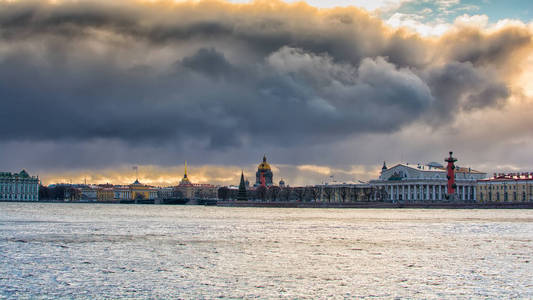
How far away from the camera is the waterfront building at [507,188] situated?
13800 centimetres

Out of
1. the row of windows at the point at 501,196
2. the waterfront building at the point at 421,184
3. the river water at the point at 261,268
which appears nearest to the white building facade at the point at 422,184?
the waterfront building at the point at 421,184

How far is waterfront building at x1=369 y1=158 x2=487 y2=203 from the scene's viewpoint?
15851 centimetres

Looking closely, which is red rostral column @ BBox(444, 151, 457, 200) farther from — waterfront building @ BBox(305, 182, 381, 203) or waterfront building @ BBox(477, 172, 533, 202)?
waterfront building @ BBox(305, 182, 381, 203)

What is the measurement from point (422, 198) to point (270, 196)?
50137 millimetres

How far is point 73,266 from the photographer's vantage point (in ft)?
73.8

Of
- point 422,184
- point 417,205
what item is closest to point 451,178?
point 422,184

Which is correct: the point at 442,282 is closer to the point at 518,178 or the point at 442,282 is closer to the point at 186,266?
the point at 186,266

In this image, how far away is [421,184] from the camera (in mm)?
158000

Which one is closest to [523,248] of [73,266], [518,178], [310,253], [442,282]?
[310,253]

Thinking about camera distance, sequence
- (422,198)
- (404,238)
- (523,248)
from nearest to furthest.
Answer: (523,248) → (404,238) → (422,198)

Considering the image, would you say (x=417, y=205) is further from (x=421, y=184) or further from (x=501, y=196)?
(x=421, y=184)

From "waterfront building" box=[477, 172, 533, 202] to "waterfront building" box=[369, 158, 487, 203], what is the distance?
3956 mm

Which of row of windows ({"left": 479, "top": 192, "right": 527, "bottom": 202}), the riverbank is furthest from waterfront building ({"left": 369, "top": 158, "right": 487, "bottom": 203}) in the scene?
the riverbank

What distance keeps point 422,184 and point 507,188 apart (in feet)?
68.2
